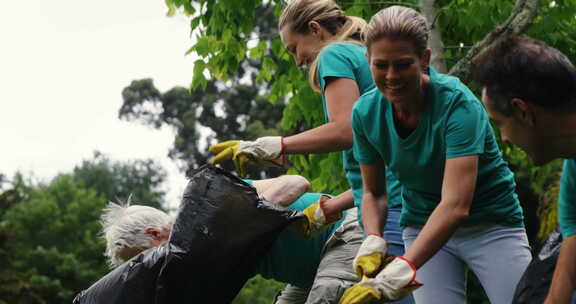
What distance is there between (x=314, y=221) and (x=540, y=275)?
1.11 meters

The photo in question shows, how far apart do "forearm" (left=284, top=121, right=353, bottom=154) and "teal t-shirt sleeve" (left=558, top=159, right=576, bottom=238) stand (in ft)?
3.26

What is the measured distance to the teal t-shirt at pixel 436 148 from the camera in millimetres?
2566

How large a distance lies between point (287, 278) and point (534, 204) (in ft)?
46.6

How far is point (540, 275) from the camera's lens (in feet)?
7.63

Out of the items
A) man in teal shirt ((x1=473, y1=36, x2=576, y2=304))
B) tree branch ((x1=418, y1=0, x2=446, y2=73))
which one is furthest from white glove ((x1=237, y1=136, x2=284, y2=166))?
tree branch ((x1=418, y1=0, x2=446, y2=73))

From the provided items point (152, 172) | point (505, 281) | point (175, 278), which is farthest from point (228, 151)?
point (152, 172)

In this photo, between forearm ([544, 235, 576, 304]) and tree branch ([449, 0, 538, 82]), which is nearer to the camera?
forearm ([544, 235, 576, 304])

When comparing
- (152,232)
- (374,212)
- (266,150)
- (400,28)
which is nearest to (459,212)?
(374,212)

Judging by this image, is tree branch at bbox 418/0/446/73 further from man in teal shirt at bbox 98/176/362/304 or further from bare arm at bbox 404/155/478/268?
bare arm at bbox 404/155/478/268

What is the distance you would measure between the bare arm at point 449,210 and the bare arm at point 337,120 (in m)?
0.63

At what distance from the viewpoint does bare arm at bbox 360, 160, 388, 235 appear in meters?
2.88

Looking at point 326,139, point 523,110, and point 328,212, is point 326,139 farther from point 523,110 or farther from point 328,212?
point 523,110

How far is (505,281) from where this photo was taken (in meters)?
2.72

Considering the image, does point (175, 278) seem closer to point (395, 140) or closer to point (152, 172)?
point (395, 140)
